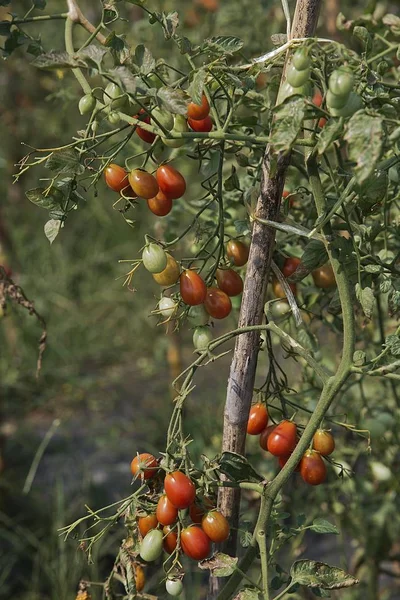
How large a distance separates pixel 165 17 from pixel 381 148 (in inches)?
14.4

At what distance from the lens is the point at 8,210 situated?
3.95 m

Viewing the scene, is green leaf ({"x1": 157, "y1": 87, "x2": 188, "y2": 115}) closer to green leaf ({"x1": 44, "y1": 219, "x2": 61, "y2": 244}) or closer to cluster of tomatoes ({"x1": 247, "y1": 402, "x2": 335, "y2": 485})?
green leaf ({"x1": 44, "y1": 219, "x2": 61, "y2": 244})

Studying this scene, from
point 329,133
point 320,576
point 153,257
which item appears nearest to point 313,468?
point 320,576

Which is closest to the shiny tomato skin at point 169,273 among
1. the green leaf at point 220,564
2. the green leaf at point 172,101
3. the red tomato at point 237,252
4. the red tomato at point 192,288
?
the red tomato at point 192,288

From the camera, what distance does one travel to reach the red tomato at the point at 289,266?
1.13 metres

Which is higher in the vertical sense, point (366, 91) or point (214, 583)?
point (366, 91)

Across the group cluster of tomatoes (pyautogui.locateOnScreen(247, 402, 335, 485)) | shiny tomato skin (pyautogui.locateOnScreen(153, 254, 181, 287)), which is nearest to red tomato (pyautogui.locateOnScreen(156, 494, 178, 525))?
cluster of tomatoes (pyautogui.locateOnScreen(247, 402, 335, 485))

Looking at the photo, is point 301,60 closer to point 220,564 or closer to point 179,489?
point 179,489

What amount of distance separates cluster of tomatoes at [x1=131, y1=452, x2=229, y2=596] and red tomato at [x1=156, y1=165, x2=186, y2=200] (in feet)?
1.10

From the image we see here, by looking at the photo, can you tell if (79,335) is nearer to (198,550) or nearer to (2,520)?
(2,520)

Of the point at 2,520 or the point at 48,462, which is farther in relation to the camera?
the point at 48,462

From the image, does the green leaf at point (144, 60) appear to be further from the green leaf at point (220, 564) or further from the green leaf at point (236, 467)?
the green leaf at point (220, 564)

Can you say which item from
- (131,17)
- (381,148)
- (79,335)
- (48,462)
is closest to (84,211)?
(79,335)

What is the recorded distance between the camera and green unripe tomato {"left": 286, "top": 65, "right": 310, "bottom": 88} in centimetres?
81
